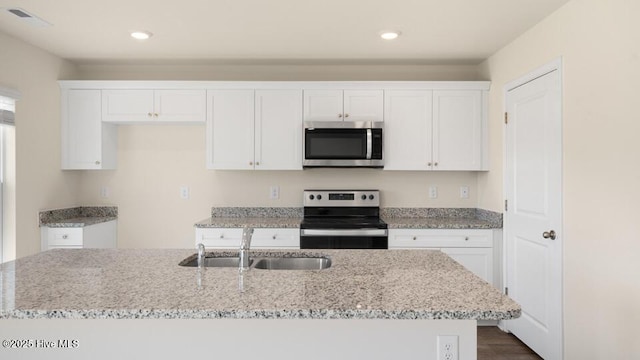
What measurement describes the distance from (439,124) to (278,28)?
67.1 inches

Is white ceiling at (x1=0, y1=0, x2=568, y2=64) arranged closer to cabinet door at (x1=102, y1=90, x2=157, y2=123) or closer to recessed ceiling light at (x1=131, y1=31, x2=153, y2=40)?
recessed ceiling light at (x1=131, y1=31, x2=153, y2=40)

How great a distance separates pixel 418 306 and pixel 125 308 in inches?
36.0

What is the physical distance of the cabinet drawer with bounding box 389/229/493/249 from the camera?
3.47 meters

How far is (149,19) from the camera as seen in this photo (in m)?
2.82

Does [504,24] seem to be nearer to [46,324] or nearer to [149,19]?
[149,19]

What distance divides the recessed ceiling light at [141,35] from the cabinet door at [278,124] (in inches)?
40.2

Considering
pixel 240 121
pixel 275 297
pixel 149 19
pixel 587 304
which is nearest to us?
pixel 275 297

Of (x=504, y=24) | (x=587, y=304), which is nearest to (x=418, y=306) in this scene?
(x=587, y=304)

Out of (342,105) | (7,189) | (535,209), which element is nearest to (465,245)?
(535,209)

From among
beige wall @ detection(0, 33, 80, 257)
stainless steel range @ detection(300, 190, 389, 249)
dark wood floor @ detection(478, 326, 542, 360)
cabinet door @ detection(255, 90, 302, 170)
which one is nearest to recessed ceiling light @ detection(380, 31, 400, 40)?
cabinet door @ detection(255, 90, 302, 170)

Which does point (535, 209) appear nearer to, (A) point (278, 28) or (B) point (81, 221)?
(A) point (278, 28)

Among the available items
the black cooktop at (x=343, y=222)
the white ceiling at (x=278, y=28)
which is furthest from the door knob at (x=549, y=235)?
the white ceiling at (x=278, y=28)

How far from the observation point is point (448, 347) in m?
1.42

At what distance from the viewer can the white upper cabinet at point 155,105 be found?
148 inches
